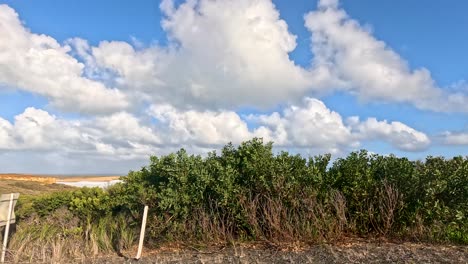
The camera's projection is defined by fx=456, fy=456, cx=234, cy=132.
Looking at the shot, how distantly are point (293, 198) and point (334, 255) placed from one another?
1.76m

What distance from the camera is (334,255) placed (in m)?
8.70

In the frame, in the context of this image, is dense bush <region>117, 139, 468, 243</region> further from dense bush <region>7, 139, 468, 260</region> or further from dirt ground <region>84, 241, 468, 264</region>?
dirt ground <region>84, 241, 468, 264</region>

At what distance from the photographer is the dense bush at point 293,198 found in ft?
31.7

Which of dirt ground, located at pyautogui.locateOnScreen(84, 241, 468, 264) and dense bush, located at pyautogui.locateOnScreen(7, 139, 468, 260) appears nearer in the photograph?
dirt ground, located at pyautogui.locateOnScreen(84, 241, 468, 264)

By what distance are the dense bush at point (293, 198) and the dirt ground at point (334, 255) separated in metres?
0.43

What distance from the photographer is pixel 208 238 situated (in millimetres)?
10320

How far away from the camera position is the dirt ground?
8234 mm

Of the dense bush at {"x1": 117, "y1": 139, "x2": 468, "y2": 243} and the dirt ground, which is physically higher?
the dense bush at {"x1": 117, "y1": 139, "x2": 468, "y2": 243}

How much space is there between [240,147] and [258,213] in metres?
1.63

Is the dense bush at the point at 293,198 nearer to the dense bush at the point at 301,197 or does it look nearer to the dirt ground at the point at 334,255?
the dense bush at the point at 301,197

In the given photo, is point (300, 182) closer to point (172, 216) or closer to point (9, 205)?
point (172, 216)

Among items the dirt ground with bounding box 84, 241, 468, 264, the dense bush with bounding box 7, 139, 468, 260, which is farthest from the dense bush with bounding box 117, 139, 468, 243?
the dirt ground with bounding box 84, 241, 468, 264

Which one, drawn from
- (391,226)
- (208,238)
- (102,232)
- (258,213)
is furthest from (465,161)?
(102,232)

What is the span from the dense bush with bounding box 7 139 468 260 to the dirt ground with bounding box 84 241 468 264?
43 centimetres
